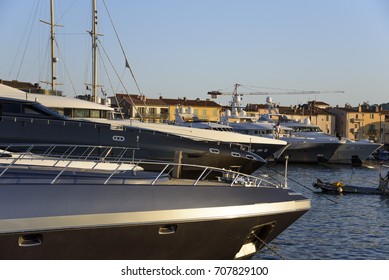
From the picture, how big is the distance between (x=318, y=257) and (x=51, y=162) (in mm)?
8346

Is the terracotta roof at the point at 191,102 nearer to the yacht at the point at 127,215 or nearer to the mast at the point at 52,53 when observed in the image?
the mast at the point at 52,53

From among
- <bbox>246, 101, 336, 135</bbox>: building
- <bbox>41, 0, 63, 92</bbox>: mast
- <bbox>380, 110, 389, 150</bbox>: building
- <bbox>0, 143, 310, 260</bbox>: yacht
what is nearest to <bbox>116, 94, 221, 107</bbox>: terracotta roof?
<bbox>246, 101, 336, 135</bbox>: building

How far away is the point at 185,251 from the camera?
11828mm

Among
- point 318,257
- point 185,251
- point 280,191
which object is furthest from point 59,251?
point 318,257

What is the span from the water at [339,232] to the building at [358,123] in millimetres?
80131

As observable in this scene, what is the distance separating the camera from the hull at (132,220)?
33.3 feet

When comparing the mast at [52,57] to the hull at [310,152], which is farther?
the hull at [310,152]

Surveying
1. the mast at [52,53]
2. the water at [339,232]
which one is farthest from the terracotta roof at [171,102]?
the water at [339,232]

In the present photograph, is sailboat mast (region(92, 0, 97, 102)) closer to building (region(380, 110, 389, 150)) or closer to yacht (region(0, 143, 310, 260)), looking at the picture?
yacht (region(0, 143, 310, 260))

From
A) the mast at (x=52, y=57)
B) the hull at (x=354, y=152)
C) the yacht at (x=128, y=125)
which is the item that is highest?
the mast at (x=52, y=57)

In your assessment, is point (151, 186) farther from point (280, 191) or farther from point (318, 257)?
point (318, 257)

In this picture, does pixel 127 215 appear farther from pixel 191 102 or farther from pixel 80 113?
pixel 191 102

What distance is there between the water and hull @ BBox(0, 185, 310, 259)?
460 centimetres

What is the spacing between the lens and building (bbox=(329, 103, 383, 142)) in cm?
11088
